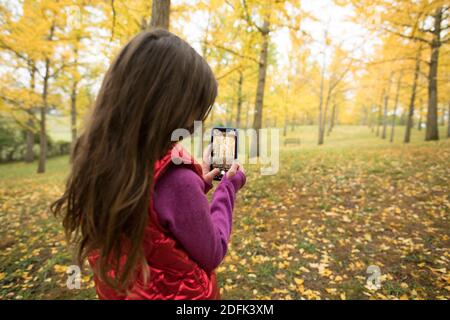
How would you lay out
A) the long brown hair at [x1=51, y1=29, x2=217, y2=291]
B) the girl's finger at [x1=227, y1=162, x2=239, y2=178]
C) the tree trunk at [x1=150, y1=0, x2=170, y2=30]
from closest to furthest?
the long brown hair at [x1=51, y1=29, x2=217, y2=291]
the girl's finger at [x1=227, y1=162, x2=239, y2=178]
the tree trunk at [x1=150, y1=0, x2=170, y2=30]

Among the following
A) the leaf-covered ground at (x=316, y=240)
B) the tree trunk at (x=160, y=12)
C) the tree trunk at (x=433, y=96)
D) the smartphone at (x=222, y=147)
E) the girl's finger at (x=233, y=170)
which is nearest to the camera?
the girl's finger at (x=233, y=170)

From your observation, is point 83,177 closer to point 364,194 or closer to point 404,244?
point 404,244

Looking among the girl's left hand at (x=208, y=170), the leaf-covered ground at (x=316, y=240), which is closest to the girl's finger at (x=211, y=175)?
the girl's left hand at (x=208, y=170)

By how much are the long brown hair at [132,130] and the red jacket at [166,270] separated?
4 cm

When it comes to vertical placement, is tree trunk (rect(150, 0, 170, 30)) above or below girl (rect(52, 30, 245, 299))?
above

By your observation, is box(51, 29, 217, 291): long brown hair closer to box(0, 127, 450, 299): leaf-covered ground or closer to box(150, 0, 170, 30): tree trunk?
box(0, 127, 450, 299): leaf-covered ground

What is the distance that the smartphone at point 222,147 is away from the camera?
1.48 metres

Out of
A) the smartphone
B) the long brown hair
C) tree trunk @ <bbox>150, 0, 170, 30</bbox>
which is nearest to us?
the long brown hair

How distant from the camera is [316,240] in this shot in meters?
3.84

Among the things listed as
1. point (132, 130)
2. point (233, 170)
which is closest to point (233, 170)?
point (233, 170)

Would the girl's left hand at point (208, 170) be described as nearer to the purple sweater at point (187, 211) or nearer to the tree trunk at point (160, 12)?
the purple sweater at point (187, 211)

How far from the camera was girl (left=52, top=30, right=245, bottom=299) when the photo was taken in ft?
2.77

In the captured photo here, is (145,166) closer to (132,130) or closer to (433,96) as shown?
(132,130)

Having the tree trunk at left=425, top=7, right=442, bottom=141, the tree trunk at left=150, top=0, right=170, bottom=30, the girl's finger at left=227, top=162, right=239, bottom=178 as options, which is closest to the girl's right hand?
the girl's finger at left=227, top=162, right=239, bottom=178
